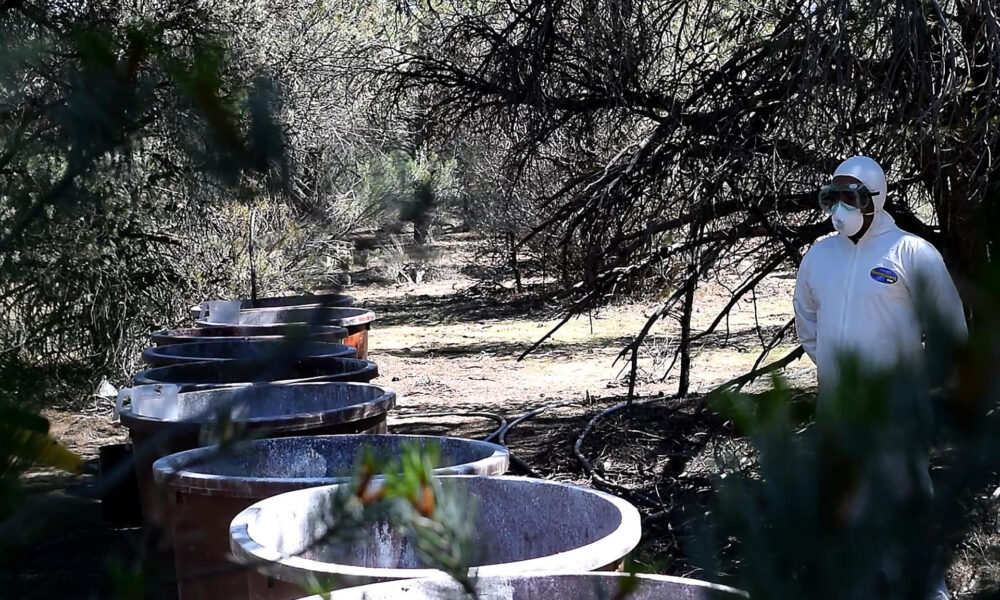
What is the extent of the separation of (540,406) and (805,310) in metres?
6.34

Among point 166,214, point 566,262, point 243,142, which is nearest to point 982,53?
point 566,262

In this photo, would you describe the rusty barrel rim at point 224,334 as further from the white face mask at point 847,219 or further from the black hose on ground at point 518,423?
the white face mask at point 847,219

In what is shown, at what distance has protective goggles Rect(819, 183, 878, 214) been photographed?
4859 mm

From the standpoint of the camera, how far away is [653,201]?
7.71m

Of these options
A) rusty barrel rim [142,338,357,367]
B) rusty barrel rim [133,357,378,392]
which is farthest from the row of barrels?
rusty barrel rim [142,338,357,367]

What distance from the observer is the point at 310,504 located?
3723 millimetres

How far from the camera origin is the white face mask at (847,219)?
16.0ft

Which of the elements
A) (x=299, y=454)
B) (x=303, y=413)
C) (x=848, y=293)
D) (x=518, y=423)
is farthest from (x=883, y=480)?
(x=518, y=423)

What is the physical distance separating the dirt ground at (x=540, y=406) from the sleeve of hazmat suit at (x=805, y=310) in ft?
1.98

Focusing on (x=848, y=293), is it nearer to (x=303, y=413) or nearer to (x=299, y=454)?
(x=299, y=454)

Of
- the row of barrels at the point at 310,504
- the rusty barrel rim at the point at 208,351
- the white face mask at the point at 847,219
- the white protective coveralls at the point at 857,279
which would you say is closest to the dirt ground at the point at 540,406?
the row of barrels at the point at 310,504

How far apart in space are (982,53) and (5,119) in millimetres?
6159

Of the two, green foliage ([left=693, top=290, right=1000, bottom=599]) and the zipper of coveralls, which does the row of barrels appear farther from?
the zipper of coveralls

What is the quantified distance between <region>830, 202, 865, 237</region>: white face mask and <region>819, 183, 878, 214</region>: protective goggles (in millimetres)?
19
